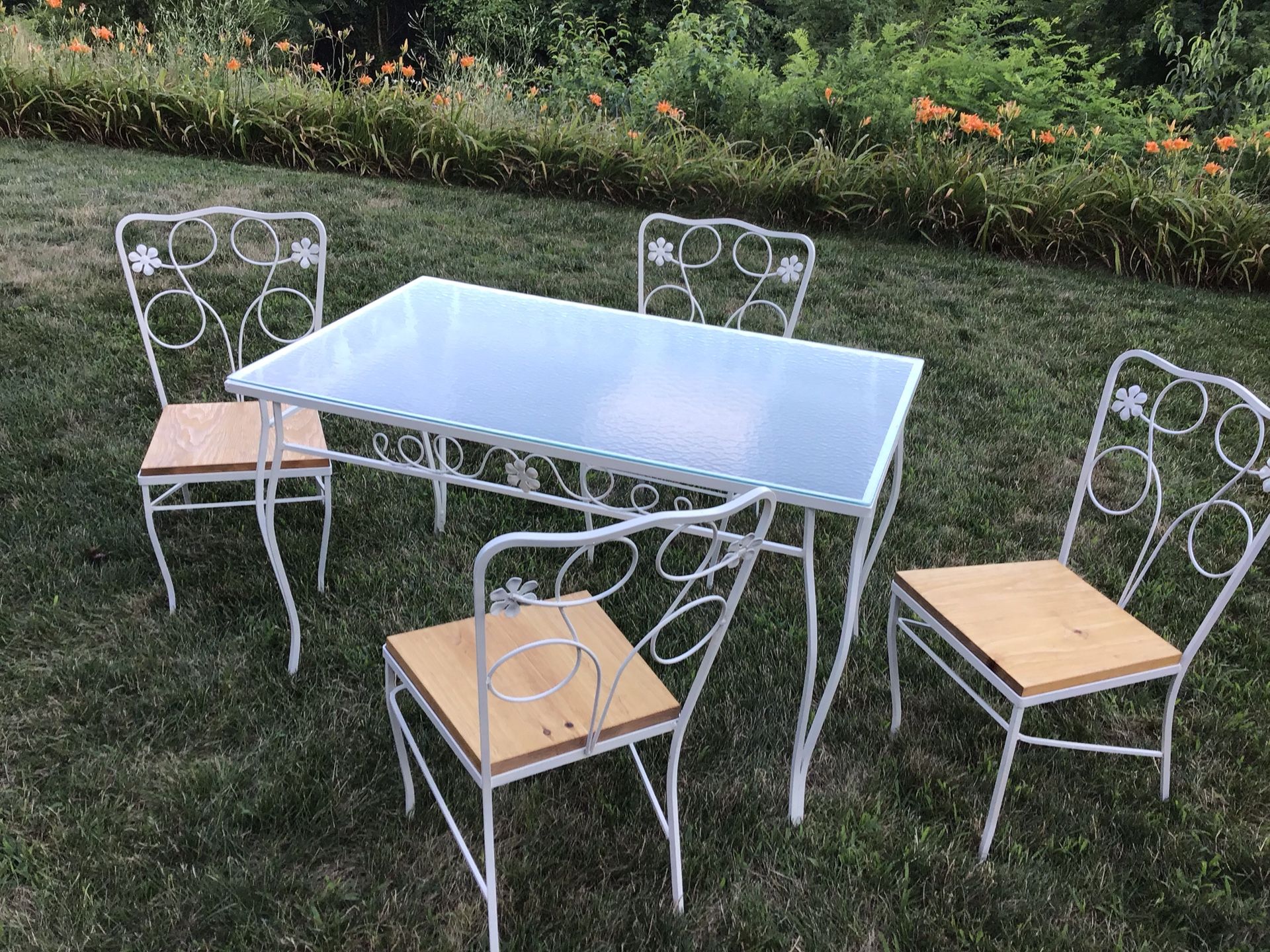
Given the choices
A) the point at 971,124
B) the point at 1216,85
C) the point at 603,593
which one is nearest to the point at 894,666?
the point at 603,593

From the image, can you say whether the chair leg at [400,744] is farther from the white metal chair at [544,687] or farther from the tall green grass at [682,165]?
the tall green grass at [682,165]

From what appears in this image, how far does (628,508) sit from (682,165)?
4.71 m

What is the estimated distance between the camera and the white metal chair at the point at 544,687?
59.9 inches

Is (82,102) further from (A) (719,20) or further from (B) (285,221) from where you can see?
(A) (719,20)

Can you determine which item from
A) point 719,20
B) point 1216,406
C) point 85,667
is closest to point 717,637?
point 85,667

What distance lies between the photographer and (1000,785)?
6.67ft

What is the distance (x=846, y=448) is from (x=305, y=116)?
6072mm

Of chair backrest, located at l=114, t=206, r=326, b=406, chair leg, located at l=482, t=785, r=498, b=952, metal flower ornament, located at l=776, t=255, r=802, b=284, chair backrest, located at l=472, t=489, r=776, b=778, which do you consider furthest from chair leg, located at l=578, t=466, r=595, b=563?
chair backrest, located at l=114, t=206, r=326, b=406

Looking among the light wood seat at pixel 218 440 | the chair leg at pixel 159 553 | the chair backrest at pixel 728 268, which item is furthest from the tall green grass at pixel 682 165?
the chair leg at pixel 159 553

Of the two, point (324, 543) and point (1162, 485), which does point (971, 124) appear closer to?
point (1162, 485)

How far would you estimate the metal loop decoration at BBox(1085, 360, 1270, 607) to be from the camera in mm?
2062

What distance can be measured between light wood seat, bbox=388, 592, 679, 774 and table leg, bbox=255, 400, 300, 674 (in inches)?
24.5

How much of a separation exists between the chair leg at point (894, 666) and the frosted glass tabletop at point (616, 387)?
1.67 ft

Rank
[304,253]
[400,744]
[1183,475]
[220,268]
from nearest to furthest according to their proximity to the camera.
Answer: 1. [400,744]
2. [304,253]
3. [1183,475]
4. [220,268]
